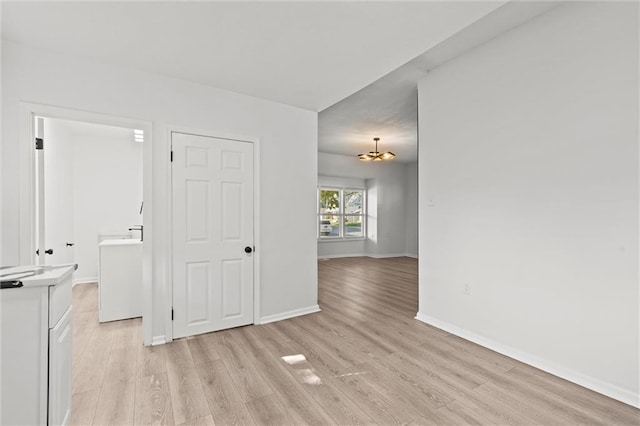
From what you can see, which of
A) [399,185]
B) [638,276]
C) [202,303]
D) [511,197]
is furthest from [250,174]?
[399,185]

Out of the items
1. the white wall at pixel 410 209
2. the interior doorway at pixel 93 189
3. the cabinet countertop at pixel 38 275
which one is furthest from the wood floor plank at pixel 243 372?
the white wall at pixel 410 209

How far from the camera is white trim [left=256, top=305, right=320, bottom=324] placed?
3490 millimetres

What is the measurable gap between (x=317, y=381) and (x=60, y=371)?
1576mm

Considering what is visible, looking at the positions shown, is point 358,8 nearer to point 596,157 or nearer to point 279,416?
point 596,157

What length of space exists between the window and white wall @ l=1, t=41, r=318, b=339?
475cm

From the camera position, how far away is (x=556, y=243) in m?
2.35

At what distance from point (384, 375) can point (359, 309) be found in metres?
1.65

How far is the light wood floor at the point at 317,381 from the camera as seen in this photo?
6.09 feet

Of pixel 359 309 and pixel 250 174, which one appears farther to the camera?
pixel 359 309

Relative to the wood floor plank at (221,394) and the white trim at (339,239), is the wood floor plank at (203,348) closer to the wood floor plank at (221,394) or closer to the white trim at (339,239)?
the wood floor plank at (221,394)

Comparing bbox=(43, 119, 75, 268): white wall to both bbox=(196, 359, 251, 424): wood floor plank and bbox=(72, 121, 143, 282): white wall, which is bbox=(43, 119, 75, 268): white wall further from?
bbox=(196, 359, 251, 424): wood floor plank

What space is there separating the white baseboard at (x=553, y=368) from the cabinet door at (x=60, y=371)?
3.22m

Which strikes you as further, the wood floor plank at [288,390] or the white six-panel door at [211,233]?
the white six-panel door at [211,233]

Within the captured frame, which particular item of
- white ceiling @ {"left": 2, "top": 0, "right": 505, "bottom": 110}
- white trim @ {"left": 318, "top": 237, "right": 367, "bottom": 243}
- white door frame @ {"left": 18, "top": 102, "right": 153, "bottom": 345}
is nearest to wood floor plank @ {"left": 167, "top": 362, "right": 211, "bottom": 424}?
white door frame @ {"left": 18, "top": 102, "right": 153, "bottom": 345}
